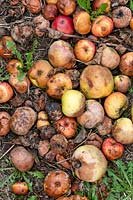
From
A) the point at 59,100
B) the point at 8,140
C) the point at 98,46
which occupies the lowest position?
the point at 8,140

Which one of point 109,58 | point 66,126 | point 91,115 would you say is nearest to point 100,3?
point 109,58

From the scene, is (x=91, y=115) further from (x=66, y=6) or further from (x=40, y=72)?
(x=66, y=6)

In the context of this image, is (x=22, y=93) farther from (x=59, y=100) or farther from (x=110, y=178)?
(x=110, y=178)

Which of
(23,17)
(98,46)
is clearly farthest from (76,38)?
(23,17)

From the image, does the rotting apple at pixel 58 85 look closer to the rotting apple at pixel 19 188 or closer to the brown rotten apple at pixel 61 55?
the brown rotten apple at pixel 61 55

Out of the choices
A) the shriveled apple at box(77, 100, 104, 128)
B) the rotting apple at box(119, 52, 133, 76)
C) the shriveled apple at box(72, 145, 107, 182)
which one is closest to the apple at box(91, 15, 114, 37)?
the rotting apple at box(119, 52, 133, 76)

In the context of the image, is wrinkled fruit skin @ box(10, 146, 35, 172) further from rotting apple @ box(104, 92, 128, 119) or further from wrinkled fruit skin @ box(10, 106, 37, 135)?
rotting apple @ box(104, 92, 128, 119)

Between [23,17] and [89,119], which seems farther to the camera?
[23,17]
